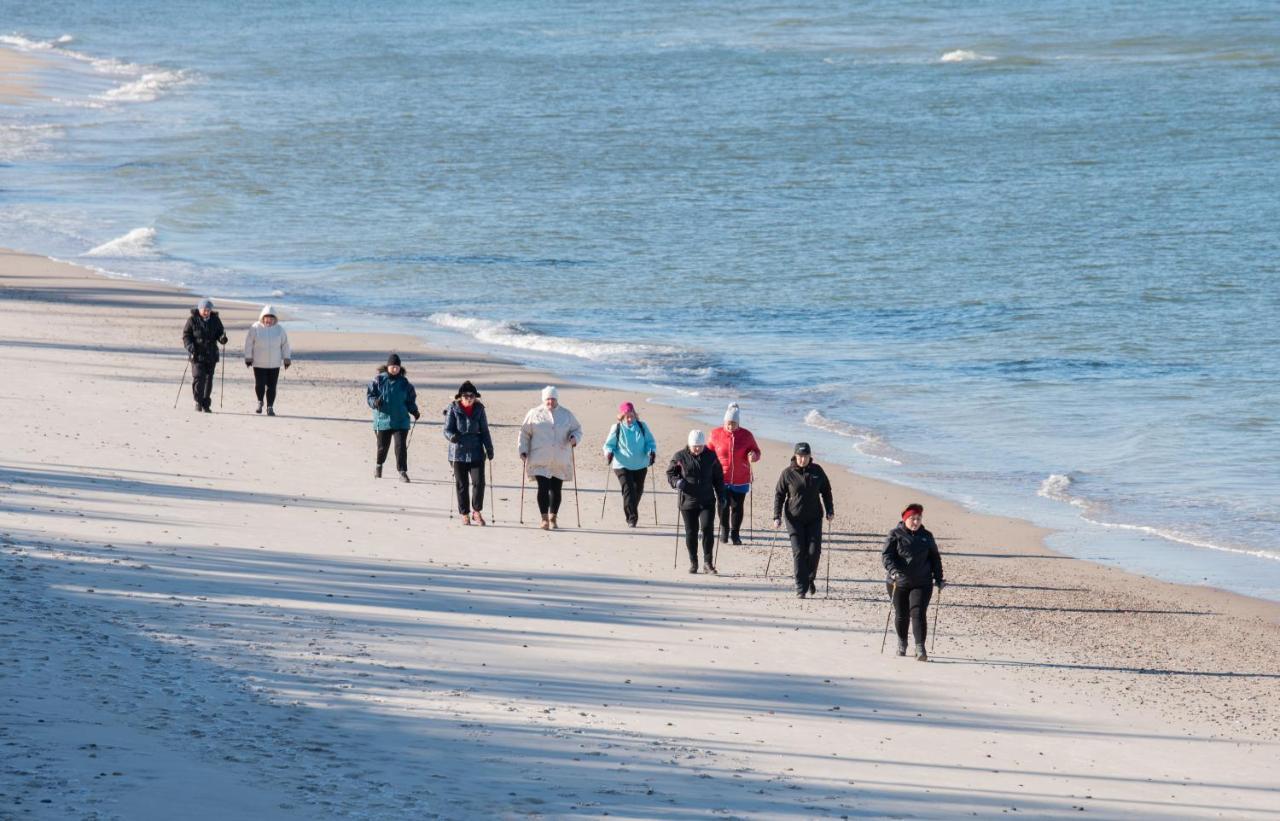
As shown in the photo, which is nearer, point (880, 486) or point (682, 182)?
point (880, 486)

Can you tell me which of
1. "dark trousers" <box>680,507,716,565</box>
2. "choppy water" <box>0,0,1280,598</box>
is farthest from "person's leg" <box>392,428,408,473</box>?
"choppy water" <box>0,0,1280,598</box>

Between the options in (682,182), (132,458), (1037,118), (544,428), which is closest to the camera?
(544,428)

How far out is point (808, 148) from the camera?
172 feet

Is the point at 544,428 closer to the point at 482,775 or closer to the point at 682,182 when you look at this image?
the point at 482,775

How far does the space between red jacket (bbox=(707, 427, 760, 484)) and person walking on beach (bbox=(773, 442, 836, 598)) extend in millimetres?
1657

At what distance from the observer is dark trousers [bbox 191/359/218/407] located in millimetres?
21625

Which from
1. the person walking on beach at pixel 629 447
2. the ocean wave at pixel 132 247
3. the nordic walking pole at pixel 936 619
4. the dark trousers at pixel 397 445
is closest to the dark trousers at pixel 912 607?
the nordic walking pole at pixel 936 619

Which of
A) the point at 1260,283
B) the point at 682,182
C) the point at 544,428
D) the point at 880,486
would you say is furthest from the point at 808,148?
the point at 544,428

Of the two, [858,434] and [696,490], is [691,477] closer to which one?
[696,490]

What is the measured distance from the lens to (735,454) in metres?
17.1

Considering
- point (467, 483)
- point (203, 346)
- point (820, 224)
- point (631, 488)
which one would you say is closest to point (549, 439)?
point (467, 483)

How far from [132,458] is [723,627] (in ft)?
25.6

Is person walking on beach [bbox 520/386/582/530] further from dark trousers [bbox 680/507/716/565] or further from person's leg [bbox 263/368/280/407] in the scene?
person's leg [bbox 263/368/280/407]

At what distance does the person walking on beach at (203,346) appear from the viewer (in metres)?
21.5
